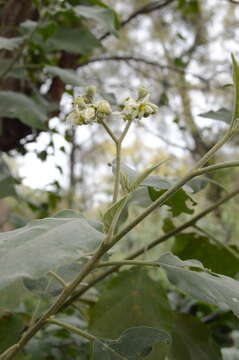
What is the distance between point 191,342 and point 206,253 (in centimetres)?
22

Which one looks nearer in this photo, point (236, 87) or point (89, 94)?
point (236, 87)

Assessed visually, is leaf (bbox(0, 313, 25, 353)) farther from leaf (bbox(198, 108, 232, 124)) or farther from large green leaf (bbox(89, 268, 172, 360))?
→ leaf (bbox(198, 108, 232, 124))

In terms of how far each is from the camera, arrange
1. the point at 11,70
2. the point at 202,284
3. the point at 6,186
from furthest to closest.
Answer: the point at 11,70
the point at 6,186
the point at 202,284

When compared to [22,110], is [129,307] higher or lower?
lower

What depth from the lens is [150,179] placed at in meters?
0.70

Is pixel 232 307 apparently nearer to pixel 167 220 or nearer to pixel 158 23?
pixel 167 220

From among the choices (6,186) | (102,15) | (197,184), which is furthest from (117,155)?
(102,15)

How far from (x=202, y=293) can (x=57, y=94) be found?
1.20m

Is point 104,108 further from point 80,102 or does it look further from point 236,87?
point 236,87

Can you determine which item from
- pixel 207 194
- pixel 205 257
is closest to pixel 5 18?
pixel 205 257

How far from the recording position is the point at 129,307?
2.77ft

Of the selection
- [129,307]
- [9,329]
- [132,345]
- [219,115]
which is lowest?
[9,329]

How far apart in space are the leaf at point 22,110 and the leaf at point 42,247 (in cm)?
64

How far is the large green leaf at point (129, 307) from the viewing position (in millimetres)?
814
